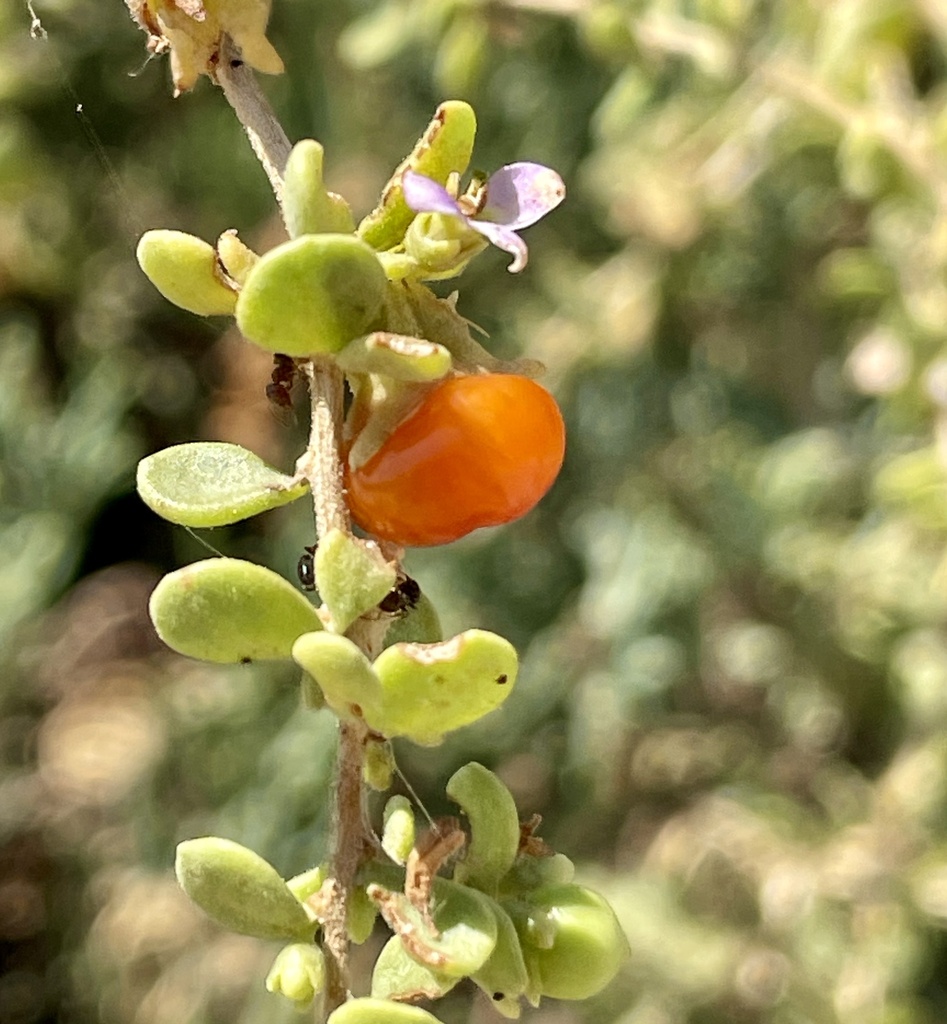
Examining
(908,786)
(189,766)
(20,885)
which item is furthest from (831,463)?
(20,885)

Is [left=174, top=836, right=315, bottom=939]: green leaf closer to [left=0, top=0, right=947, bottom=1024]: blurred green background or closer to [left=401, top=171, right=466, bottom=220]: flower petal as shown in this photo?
[left=401, top=171, right=466, bottom=220]: flower petal

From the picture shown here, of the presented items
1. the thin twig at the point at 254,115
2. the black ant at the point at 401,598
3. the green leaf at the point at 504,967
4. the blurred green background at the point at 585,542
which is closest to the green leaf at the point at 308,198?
the thin twig at the point at 254,115

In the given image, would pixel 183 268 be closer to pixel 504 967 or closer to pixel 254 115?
pixel 254 115

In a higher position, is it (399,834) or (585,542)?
(399,834)

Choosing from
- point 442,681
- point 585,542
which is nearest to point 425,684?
point 442,681

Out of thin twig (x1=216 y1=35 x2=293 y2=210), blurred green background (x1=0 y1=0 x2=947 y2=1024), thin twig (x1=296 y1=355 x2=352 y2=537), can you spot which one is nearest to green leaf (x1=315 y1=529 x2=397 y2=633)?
thin twig (x1=296 y1=355 x2=352 y2=537)

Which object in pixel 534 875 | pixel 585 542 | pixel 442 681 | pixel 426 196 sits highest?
pixel 426 196

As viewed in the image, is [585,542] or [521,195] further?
[585,542]

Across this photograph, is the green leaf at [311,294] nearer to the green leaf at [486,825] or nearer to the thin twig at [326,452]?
the thin twig at [326,452]
